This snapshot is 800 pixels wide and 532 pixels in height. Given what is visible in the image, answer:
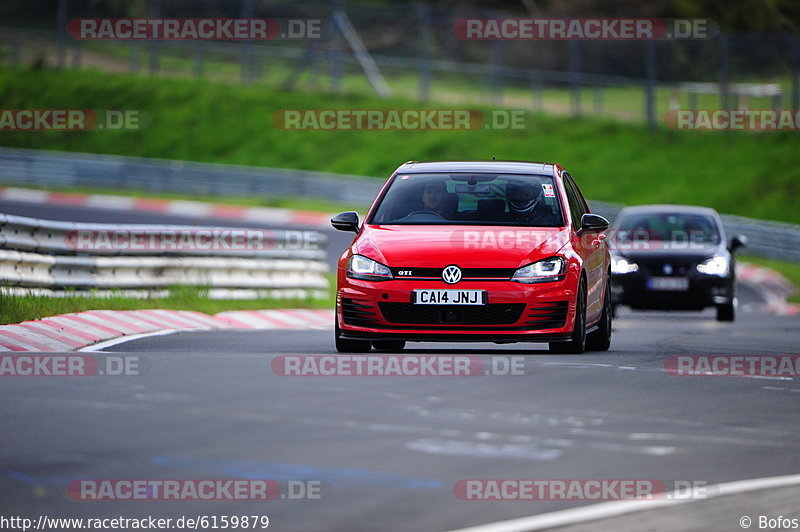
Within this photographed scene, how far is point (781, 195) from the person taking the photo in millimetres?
41062

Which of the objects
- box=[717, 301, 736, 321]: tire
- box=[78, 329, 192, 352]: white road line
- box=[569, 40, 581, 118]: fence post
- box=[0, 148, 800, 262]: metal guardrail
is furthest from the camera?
box=[0, 148, 800, 262]: metal guardrail

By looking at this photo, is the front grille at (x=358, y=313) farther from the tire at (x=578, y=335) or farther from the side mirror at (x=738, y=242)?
the side mirror at (x=738, y=242)

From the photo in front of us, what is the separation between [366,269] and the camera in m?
12.4

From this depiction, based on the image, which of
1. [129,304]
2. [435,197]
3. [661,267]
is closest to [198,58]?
[661,267]

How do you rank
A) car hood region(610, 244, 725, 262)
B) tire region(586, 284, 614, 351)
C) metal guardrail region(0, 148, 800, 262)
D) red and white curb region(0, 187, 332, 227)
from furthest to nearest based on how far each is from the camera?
metal guardrail region(0, 148, 800, 262) < red and white curb region(0, 187, 332, 227) < car hood region(610, 244, 725, 262) < tire region(586, 284, 614, 351)

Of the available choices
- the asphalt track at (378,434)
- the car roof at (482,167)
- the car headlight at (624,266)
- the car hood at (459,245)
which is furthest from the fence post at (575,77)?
the asphalt track at (378,434)

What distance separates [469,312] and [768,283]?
1989 cm

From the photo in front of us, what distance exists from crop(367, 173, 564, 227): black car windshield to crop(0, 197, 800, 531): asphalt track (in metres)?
1.32

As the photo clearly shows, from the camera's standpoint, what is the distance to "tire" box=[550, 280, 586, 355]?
497 inches

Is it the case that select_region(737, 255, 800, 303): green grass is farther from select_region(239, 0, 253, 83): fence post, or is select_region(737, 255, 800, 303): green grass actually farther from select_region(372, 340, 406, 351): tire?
select_region(372, 340, 406, 351): tire

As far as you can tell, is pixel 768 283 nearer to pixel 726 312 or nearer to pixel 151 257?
pixel 726 312

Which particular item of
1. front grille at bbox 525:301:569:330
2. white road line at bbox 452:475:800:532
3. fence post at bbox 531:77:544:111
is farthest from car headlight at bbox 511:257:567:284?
fence post at bbox 531:77:544:111

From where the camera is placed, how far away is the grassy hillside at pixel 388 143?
42.6 m

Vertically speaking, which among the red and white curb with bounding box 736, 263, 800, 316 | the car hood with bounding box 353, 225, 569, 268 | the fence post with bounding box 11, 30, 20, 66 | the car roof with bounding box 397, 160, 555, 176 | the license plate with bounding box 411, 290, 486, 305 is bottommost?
the red and white curb with bounding box 736, 263, 800, 316
